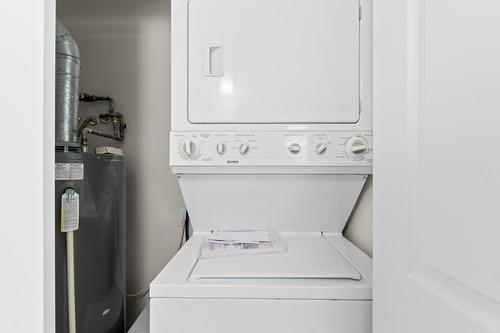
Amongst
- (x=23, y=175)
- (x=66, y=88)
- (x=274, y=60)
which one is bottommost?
(x=23, y=175)

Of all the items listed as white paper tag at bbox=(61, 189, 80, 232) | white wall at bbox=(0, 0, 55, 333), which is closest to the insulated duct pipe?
white paper tag at bbox=(61, 189, 80, 232)

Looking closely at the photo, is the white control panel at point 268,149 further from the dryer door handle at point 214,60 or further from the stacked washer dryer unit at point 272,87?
the dryer door handle at point 214,60

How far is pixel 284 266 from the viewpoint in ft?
3.08

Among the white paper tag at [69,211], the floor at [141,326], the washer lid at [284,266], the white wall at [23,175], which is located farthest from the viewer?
the floor at [141,326]

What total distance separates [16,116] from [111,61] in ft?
4.11

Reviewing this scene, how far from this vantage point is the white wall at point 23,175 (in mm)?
746

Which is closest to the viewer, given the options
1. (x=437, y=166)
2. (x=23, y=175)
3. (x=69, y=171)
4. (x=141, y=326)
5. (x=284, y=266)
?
(x=437, y=166)

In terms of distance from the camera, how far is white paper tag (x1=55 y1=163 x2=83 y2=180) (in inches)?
40.3

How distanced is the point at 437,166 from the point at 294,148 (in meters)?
0.72

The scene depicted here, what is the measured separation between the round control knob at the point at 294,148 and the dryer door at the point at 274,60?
0.11m

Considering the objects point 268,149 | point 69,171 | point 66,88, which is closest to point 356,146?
point 268,149

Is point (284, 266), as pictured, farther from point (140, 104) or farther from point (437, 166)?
point (140, 104)

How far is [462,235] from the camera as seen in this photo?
18.0 inches

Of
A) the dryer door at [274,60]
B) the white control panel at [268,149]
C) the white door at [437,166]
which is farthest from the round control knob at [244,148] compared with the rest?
the white door at [437,166]
